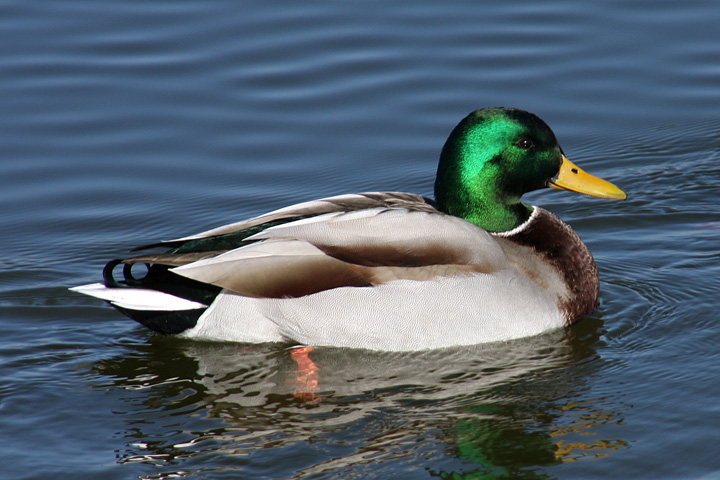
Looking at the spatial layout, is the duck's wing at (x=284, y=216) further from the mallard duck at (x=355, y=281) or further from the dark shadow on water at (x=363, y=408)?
the dark shadow on water at (x=363, y=408)

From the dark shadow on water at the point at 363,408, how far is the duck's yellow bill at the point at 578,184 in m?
0.87

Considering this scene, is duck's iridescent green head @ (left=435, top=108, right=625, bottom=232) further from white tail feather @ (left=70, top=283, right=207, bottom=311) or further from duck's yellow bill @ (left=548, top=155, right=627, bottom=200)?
white tail feather @ (left=70, top=283, right=207, bottom=311)

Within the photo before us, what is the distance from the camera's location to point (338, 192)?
29.6 ft

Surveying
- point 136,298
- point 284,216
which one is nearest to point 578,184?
point 284,216

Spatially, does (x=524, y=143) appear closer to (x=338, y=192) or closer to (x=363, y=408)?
(x=363, y=408)

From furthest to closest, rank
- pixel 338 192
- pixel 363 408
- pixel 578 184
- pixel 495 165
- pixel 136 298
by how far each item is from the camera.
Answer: pixel 338 192 → pixel 578 184 → pixel 495 165 → pixel 136 298 → pixel 363 408

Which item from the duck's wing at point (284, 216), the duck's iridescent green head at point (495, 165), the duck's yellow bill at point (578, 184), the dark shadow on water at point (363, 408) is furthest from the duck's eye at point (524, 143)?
the dark shadow on water at point (363, 408)

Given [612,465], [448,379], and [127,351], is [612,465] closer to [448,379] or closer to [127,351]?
[448,379]

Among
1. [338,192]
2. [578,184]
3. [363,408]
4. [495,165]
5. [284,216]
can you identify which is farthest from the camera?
[338,192]

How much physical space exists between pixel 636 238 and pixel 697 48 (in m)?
3.57

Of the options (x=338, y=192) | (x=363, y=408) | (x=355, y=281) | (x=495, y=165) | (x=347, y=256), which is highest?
(x=495, y=165)

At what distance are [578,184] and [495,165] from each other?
659 millimetres

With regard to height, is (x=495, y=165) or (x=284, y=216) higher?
(x=495, y=165)

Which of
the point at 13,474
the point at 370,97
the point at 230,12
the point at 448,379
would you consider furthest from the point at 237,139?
the point at 13,474
